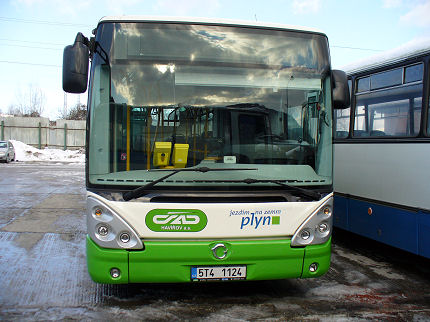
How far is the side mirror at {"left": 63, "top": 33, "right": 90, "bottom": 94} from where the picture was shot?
3984 millimetres

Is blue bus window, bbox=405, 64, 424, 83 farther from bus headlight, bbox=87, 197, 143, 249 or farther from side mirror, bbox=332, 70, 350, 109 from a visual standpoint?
bus headlight, bbox=87, 197, 143, 249

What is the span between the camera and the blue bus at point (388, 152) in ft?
16.9

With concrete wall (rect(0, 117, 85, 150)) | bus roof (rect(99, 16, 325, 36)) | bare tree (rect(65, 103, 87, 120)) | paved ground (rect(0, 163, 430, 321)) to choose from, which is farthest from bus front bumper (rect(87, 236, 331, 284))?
bare tree (rect(65, 103, 87, 120))

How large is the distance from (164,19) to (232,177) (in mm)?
1725

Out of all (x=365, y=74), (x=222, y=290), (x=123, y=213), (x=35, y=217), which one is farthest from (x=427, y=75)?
(x=35, y=217)

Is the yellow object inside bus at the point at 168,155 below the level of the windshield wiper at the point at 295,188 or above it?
above

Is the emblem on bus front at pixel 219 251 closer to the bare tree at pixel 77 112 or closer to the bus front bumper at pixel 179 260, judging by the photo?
Result: the bus front bumper at pixel 179 260

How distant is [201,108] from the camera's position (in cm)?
414

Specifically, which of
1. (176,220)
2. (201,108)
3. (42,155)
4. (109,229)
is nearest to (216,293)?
(176,220)

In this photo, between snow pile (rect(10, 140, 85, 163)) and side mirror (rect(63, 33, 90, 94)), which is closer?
side mirror (rect(63, 33, 90, 94))

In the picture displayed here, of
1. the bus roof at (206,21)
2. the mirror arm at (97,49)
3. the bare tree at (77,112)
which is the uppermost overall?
the bare tree at (77,112)

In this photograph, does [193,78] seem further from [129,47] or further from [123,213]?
[123,213]

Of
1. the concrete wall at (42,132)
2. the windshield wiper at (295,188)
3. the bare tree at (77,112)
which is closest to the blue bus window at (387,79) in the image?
the windshield wiper at (295,188)

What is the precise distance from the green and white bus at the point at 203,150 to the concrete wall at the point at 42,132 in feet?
110
